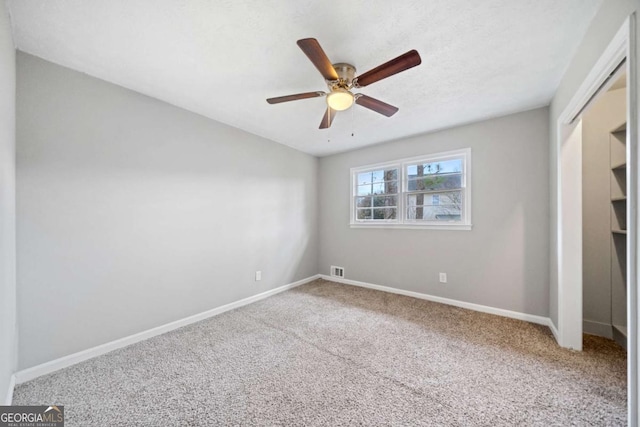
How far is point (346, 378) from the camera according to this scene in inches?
69.9

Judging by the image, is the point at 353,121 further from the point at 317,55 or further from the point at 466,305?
the point at 466,305

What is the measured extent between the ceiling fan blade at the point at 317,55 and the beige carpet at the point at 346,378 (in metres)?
2.16

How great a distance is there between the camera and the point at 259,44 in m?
1.68

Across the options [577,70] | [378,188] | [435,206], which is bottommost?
[435,206]

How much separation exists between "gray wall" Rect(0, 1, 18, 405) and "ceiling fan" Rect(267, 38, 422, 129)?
1520mm

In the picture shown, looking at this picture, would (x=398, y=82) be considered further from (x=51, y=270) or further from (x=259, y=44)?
(x=51, y=270)

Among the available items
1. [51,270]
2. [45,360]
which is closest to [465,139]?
[51,270]

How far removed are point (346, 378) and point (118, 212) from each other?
7.98 feet

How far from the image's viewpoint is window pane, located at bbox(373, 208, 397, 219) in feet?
12.6

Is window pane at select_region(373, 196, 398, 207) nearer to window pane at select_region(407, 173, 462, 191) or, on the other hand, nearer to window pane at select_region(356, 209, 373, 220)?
window pane at select_region(356, 209, 373, 220)

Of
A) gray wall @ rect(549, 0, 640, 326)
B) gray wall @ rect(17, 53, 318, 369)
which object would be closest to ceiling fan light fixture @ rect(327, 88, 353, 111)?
gray wall @ rect(549, 0, 640, 326)

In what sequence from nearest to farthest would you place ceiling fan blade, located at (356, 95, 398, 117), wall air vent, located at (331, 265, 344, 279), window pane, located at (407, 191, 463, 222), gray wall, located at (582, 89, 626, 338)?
ceiling fan blade, located at (356, 95, 398, 117), gray wall, located at (582, 89, 626, 338), window pane, located at (407, 191, 463, 222), wall air vent, located at (331, 265, 344, 279)

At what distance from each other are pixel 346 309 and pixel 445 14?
299 cm

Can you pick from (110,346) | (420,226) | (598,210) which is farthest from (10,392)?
(598,210)
